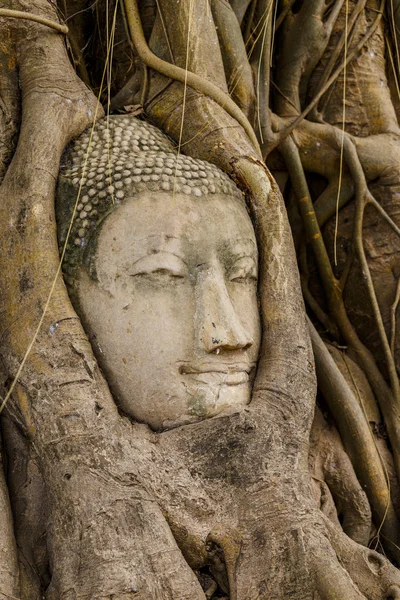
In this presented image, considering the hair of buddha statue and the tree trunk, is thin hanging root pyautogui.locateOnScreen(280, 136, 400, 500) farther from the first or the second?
the hair of buddha statue

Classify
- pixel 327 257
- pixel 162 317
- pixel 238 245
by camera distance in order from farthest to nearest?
1. pixel 327 257
2. pixel 238 245
3. pixel 162 317

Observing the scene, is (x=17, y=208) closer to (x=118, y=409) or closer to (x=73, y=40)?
(x=118, y=409)

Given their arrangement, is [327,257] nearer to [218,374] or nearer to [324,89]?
[324,89]

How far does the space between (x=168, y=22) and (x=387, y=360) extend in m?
1.47

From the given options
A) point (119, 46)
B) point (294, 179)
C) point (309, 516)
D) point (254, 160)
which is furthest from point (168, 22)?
point (309, 516)

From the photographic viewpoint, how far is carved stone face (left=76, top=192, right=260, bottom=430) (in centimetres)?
229

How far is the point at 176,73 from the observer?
8.87ft

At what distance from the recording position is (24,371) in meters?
2.20

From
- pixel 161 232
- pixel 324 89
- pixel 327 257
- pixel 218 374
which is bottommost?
pixel 327 257

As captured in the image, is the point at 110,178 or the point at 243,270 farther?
the point at 243,270

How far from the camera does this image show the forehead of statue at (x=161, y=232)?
2.32m

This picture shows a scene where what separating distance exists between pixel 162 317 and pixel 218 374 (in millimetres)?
228

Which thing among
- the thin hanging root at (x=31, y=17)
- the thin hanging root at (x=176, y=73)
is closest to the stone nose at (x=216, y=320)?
the thin hanging root at (x=176, y=73)

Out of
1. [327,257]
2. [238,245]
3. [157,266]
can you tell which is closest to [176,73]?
[238,245]
